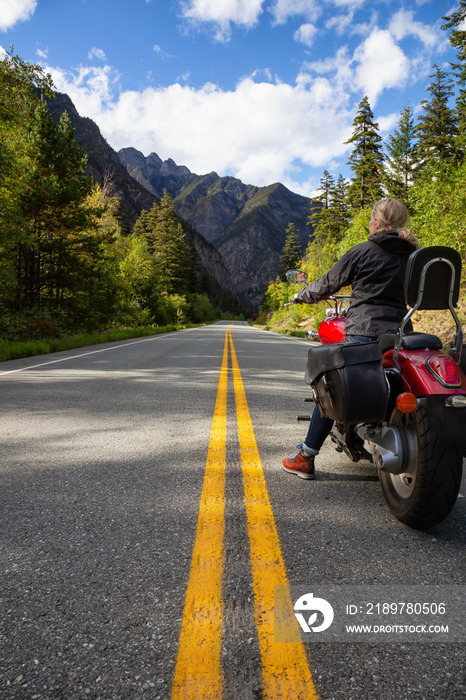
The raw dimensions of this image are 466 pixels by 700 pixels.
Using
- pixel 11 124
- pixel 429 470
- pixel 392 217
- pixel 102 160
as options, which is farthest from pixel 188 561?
pixel 102 160

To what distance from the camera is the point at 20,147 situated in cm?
1627

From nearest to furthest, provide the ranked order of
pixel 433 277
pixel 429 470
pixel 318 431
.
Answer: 1. pixel 429 470
2. pixel 433 277
3. pixel 318 431

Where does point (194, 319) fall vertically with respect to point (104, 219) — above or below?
below

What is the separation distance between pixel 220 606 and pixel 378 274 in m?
2.01

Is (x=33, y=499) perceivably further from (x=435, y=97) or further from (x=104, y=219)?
(x=435, y=97)

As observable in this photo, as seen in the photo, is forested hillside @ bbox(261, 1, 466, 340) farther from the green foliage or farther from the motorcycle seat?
the motorcycle seat

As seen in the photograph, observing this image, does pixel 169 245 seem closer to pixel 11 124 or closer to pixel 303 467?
pixel 11 124

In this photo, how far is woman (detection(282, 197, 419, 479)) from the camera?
2.48m

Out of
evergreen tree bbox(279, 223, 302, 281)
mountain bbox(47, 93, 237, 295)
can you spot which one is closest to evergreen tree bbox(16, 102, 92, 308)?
evergreen tree bbox(279, 223, 302, 281)

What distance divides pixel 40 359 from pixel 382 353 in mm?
9501

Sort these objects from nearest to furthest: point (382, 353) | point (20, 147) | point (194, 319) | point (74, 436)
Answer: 1. point (382, 353)
2. point (74, 436)
3. point (20, 147)
4. point (194, 319)

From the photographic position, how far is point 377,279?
2.51 meters

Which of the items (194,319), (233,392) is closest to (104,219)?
(233,392)

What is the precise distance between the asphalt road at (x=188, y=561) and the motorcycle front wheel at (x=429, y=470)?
162 mm
